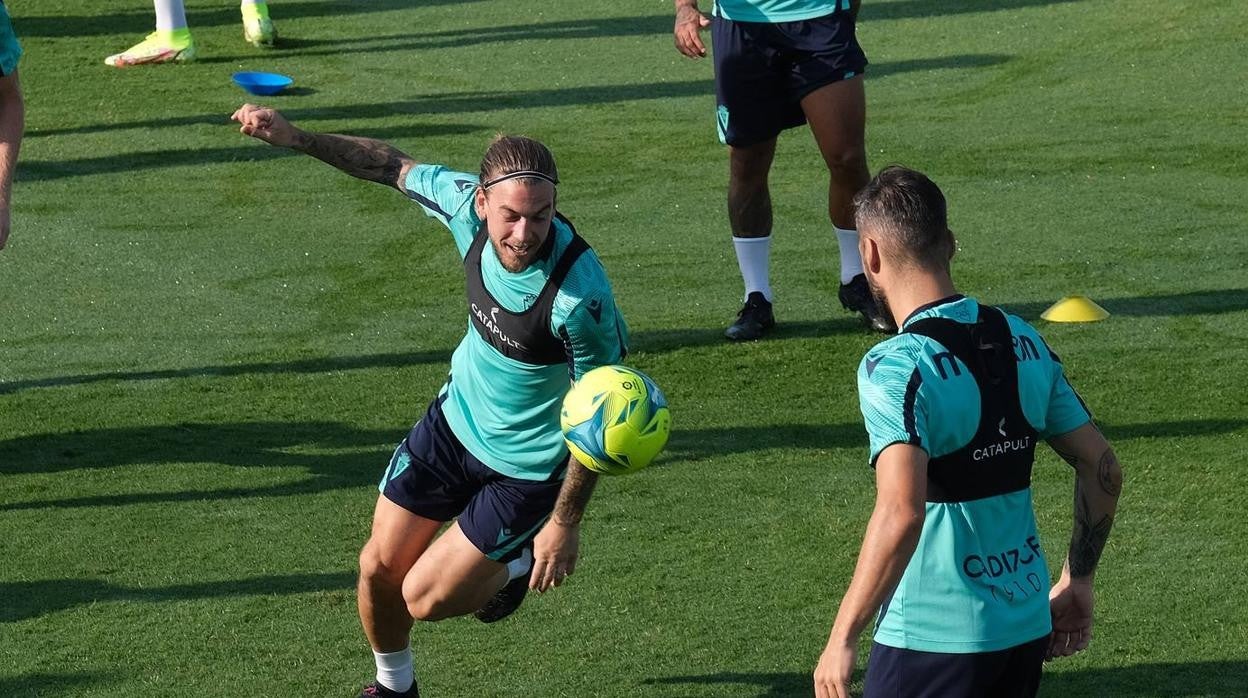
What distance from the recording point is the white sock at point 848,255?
8.93 meters

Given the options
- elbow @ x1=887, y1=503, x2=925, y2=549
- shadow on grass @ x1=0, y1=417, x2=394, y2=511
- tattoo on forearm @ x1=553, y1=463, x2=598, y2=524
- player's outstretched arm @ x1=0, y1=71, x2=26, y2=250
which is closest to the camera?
elbow @ x1=887, y1=503, x2=925, y2=549

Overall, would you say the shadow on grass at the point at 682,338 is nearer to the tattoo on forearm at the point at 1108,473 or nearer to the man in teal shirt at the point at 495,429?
the man in teal shirt at the point at 495,429

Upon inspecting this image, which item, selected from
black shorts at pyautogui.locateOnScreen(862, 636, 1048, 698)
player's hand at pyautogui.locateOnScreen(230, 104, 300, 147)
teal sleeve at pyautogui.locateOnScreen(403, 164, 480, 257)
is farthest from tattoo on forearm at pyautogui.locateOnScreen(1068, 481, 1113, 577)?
player's hand at pyautogui.locateOnScreen(230, 104, 300, 147)

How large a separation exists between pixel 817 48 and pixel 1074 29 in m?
7.36

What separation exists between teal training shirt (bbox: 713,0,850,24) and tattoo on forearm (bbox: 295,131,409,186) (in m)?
3.10

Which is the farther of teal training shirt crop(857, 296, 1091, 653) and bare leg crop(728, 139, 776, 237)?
bare leg crop(728, 139, 776, 237)

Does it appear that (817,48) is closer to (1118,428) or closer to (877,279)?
(1118,428)

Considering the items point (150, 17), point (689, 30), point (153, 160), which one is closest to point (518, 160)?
point (689, 30)

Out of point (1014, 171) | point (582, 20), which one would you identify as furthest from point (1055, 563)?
point (582, 20)

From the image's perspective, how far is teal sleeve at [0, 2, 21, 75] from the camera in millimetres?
6711

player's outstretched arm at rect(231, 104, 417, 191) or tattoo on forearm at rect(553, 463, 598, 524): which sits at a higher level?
player's outstretched arm at rect(231, 104, 417, 191)

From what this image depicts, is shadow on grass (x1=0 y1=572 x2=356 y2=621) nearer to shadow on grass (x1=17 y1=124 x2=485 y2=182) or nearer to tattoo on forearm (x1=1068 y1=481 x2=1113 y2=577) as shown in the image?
tattoo on forearm (x1=1068 y1=481 x2=1113 y2=577)

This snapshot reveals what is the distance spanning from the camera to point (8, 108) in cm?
671

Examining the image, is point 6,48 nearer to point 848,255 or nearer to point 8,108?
point 8,108
